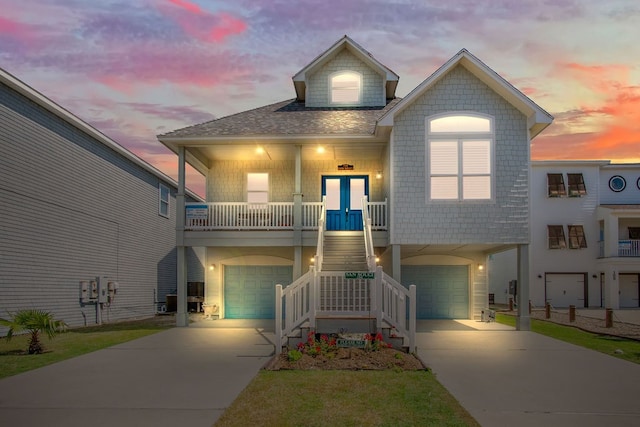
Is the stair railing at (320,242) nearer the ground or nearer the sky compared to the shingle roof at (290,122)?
nearer the ground

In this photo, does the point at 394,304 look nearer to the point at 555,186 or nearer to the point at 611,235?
the point at 611,235

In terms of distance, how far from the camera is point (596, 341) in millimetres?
15609

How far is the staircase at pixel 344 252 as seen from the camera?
16.6 m

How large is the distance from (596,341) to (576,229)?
69.5 ft

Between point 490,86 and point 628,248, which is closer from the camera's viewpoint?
point 490,86

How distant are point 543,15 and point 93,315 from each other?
1920 centimetres

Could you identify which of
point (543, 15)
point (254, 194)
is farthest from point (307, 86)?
point (543, 15)

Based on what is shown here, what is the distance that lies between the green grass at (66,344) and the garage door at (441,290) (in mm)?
9572

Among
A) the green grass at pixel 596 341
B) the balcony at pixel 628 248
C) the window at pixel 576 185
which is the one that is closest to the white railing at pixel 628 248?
the balcony at pixel 628 248

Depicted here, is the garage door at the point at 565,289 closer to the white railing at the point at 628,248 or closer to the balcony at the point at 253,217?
the white railing at the point at 628,248

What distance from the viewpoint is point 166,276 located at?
2964 centimetres

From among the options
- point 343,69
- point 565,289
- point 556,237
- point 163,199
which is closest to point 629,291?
point 565,289

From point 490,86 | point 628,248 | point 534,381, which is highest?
point 490,86

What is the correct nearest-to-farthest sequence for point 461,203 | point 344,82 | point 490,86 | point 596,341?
point 596,341 → point 461,203 → point 490,86 → point 344,82
